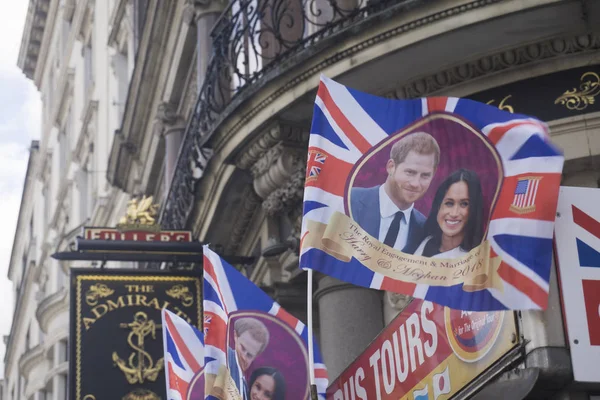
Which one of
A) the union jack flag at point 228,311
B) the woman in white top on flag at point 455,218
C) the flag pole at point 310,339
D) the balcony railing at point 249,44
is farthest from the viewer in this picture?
the balcony railing at point 249,44

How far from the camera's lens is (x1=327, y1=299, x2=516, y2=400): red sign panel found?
7305mm

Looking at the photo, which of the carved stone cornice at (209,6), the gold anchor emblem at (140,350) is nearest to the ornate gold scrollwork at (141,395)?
the gold anchor emblem at (140,350)

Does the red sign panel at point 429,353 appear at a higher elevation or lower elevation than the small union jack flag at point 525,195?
lower

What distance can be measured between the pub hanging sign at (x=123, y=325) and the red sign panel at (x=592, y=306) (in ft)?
27.8

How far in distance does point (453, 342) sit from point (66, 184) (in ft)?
114

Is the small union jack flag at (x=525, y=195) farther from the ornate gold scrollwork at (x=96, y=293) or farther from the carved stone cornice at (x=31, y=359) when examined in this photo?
the carved stone cornice at (x=31, y=359)

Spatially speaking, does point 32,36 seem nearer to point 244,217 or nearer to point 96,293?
point 96,293

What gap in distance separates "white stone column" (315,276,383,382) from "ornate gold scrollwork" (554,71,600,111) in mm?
2633

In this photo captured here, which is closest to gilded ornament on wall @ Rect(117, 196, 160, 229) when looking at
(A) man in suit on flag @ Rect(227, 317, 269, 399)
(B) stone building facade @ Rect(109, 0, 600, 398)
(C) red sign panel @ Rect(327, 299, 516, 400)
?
(B) stone building facade @ Rect(109, 0, 600, 398)

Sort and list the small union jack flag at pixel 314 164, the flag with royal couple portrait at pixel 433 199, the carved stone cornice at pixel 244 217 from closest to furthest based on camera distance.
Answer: the flag with royal couple portrait at pixel 433 199, the small union jack flag at pixel 314 164, the carved stone cornice at pixel 244 217

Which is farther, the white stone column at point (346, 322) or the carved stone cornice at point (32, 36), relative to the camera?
the carved stone cornice at point (32, 36)

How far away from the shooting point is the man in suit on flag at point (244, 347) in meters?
10.3

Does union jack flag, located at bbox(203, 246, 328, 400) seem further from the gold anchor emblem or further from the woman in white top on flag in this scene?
the gold anchor emblem

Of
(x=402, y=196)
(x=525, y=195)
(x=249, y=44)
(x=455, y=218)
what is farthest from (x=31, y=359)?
(x=525, y=195)
